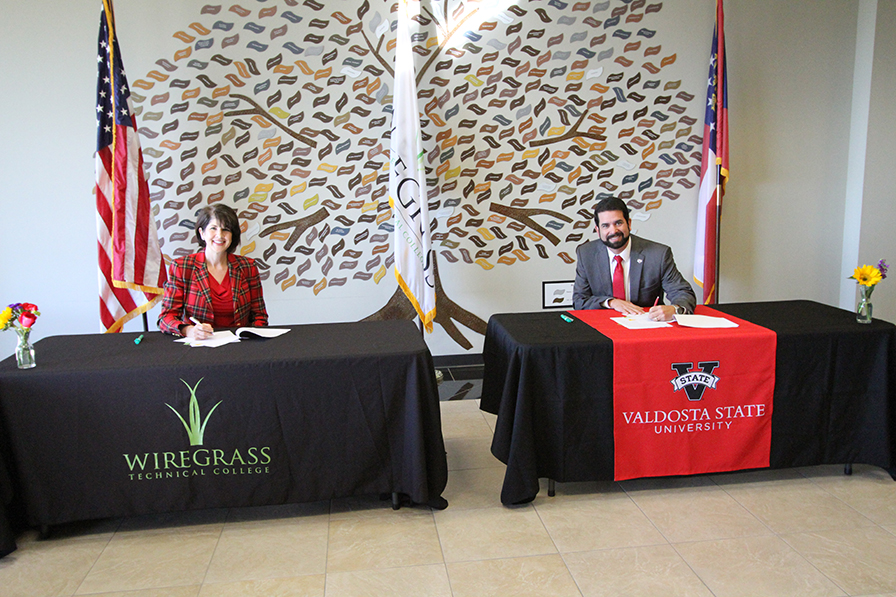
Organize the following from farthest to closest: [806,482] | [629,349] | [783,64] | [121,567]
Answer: [783,64] → [806,482] → [629,349] → [121,567]

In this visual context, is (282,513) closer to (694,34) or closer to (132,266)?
(132,266)

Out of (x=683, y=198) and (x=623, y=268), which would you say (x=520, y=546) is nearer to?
(x=623, y=268)

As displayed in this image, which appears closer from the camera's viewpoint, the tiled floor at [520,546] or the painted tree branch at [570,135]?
the tiled floor at [520,546]

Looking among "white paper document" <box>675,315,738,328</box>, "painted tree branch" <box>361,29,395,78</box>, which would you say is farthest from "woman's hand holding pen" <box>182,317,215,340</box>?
"painted tree branch" <box>361,29,395,78</box>

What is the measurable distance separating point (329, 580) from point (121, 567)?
2.58ft

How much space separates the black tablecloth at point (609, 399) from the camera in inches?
102

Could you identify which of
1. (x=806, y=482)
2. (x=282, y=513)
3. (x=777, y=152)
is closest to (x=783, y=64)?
(x=777, y=152)

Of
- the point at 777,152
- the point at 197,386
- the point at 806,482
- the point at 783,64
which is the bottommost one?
the point at 806,482

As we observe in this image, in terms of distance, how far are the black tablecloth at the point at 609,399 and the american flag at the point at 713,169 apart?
5.40 feet

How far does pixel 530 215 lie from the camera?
451 centimetres

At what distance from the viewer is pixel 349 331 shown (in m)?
2.88

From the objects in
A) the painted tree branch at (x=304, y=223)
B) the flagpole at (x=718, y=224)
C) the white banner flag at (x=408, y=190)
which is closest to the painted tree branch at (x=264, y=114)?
the painted tree branch at (x=304, y=223)

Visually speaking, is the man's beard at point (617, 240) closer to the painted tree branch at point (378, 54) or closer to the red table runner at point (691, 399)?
the red table runner at point (691, 399)

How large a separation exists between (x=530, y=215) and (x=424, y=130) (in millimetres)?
951
